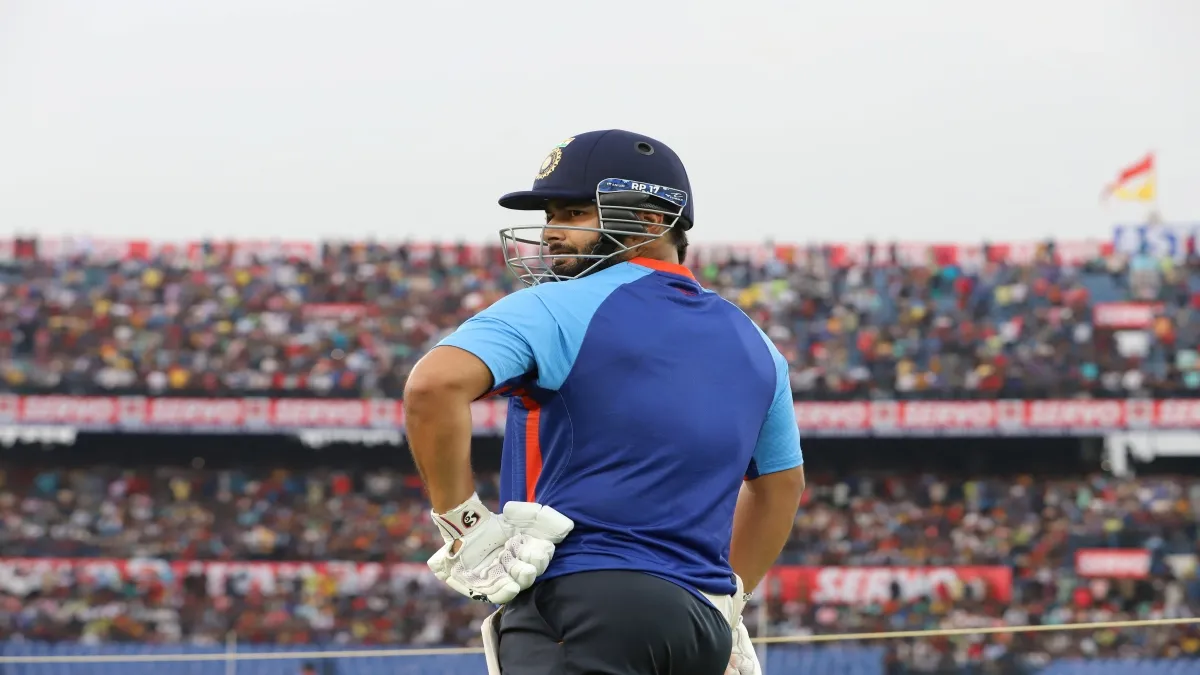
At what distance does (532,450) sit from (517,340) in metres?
0.28

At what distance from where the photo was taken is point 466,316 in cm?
2073

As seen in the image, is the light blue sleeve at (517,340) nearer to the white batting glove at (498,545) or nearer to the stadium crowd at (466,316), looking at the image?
the white batting glove at (498,545)

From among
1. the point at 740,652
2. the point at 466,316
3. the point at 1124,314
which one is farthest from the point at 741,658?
the point at 1124,314

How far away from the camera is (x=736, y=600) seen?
9.23 feet

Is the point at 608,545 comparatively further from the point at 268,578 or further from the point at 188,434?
the point at 188,434

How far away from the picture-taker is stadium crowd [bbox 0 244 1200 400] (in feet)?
64.8

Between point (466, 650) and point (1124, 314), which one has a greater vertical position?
point (466, 650)

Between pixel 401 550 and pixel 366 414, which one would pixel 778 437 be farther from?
pixel 366 414

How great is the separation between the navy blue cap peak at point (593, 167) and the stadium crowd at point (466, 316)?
17.2 m

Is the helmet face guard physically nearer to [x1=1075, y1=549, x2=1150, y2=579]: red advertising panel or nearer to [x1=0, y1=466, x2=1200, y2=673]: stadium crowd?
[x1=0, y1=466, x2=1200, y2=673]: stadium crowd

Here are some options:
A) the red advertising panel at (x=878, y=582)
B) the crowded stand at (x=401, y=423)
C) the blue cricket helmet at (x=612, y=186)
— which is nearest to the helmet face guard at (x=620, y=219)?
the blue cricket helmet at (x=612, y=186)

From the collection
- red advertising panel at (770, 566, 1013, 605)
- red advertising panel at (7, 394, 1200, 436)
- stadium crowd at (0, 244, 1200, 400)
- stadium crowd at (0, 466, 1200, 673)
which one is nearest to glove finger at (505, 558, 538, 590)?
stadium crowd at (0, 466, 1200, 673)

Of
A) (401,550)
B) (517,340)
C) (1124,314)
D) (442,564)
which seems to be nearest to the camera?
(517,340)

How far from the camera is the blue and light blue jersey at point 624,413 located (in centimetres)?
239
